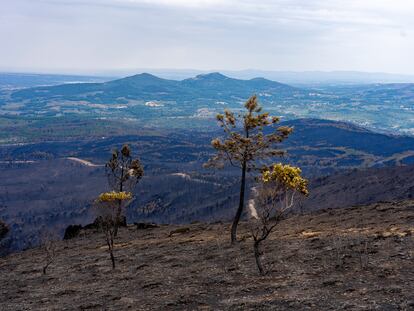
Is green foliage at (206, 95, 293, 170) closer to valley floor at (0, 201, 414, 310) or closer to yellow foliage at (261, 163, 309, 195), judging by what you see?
valley floor at (0, 201, 414, 310)

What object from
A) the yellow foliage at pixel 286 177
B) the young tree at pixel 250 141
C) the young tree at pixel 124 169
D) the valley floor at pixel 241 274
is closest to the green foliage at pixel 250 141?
the young tree at pixel 250 141

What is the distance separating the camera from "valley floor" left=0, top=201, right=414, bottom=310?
20875 mm

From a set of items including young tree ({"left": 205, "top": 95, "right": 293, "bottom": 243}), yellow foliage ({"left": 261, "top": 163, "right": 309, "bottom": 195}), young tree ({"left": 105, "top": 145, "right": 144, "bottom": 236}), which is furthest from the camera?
young tree ({"left": 105, "top": 145, "right": 144, "bottom": 236})

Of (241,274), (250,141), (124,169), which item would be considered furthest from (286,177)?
(124,169)

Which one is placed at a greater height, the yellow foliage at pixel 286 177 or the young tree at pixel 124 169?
the yellow foliage at pixel 286 177

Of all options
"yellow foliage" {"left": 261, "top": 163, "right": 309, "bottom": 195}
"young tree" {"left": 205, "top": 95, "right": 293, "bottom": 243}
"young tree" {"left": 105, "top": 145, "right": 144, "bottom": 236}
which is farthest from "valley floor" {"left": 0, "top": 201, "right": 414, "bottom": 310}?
"young tree" {"left": 105, "top": 145, "right": 144, "bottom": 236}

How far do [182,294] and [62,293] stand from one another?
8396mm

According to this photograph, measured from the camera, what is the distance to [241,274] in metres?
26.5

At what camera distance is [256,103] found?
35.6 m

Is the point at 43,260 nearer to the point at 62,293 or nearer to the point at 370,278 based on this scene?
the point at 62,293

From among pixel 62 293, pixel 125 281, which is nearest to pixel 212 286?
pixel 125 281

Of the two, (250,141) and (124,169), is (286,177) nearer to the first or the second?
(250,141)

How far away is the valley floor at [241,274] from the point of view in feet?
68.5

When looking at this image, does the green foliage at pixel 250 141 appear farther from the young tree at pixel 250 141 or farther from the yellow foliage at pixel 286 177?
the yellow foliage at pixel 286 177
